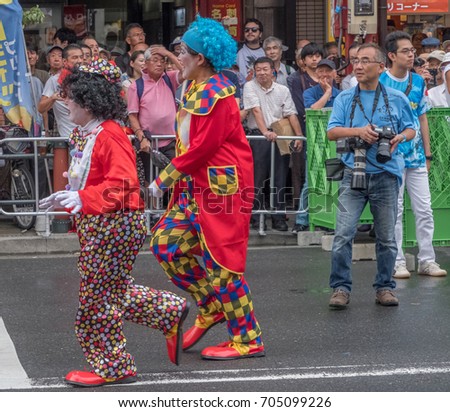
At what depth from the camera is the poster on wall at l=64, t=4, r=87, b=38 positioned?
1717 centimetres

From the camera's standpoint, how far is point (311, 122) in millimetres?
11438

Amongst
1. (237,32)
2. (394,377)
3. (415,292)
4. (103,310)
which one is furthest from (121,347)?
(237,32)

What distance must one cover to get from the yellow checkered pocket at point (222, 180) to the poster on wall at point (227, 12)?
10.2m

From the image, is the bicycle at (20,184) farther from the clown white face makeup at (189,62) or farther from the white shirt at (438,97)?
the clown white face makeup at (189,62)

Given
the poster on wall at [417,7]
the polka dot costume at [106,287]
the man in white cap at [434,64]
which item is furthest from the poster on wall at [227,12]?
the polka dot costume at [106,287]

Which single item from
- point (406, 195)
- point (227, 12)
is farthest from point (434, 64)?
point (406, 195)

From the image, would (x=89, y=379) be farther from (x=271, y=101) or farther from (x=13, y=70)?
(x=271, y=101)

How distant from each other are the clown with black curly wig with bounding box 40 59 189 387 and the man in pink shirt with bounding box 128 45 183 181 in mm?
5102

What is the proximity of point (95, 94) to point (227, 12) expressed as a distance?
10849 millimetres

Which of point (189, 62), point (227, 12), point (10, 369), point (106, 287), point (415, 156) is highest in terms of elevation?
point (227, 12)

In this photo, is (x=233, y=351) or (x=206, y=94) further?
(x=233, y=351)

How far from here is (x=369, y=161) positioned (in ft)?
27.9

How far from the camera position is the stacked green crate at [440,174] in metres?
10.5
